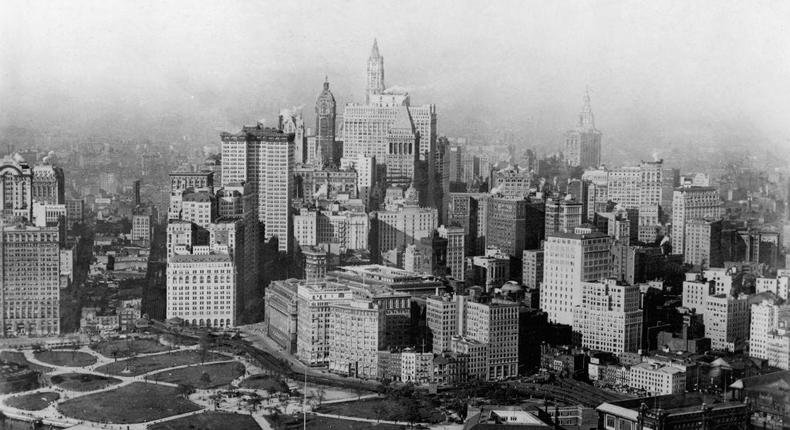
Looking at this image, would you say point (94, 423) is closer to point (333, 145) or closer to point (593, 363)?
point (593, 363)

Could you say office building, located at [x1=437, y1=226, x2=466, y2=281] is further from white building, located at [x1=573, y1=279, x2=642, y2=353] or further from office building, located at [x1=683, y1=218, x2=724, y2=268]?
white building, located at [x1=573, y1=279, x2=642, y2=353]

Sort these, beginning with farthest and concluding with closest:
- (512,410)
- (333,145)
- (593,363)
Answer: (333,145) → (593,363) → (512,410)

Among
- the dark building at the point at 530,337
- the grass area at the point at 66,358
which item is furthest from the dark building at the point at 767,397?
the grass area at the point at 66,358

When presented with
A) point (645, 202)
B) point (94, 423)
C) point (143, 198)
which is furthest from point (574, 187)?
point (94, 423)

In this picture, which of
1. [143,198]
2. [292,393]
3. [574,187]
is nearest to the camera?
[292,393]

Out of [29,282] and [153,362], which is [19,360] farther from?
[29,282]

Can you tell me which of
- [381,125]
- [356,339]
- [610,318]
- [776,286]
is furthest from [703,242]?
[381,125]

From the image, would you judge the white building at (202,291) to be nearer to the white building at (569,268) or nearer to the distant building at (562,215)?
the white building at (569,268)
